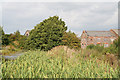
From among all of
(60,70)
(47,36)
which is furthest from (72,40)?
(60,70)

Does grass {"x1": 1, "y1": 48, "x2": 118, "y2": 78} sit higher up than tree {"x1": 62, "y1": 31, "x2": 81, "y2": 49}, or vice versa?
tree {"x1": 62, "y1": 31, "x2": 81, "y2": 49}

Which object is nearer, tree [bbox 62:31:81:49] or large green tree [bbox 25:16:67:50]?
tree [bbox 62:31:81:49]

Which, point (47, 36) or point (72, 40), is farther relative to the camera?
point (47, 36)

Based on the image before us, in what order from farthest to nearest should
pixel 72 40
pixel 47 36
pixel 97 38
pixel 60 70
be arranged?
1. pixel 97 38
2. pixel 47 36
3. pixel 72 40
4. pixel 60 70

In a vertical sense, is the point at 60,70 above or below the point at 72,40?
below

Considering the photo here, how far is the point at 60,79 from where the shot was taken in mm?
4938

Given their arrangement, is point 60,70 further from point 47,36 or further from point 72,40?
point 47,36

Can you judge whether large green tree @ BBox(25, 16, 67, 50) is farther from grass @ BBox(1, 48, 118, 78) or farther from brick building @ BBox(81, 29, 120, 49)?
→ brick building @ BBox(81, 29, 120, 49)

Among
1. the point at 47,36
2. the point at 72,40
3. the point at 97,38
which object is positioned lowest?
Answer: the point at 72,40

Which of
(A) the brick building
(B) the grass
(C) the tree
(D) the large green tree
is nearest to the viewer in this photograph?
(B) the grass

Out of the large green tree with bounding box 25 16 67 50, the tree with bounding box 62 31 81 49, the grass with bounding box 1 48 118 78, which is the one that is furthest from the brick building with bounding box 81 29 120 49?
the grass with bounding box 1 48 118 78

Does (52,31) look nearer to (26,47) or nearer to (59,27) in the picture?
(59,27)

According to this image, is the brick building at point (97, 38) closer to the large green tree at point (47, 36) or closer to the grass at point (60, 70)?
the large green tree at point (47, 36)

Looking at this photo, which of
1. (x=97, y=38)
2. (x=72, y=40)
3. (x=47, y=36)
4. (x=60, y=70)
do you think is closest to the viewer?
(x=60, y=70)
